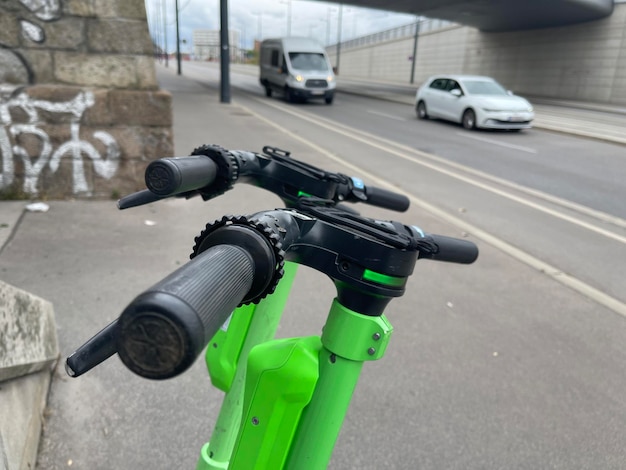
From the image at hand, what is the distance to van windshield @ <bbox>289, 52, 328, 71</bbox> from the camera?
21750 millimetres

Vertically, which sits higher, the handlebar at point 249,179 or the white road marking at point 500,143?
the handlebar at point 249,179

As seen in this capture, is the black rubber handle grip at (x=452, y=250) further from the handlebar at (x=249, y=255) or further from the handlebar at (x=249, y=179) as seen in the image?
the handlebar at (x=249, y=179)

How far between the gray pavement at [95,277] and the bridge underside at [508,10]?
1078 inches

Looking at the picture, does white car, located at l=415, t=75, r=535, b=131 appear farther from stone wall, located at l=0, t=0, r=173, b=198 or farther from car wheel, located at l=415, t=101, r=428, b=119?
stone wall, located at l=0, t=0, r=173, b=198

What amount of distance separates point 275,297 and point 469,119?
49.6ft

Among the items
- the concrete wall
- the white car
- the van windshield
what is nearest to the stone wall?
the white car

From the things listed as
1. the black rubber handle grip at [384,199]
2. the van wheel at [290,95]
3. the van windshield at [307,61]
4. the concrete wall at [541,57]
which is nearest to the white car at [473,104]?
the van wheel at [290,95]

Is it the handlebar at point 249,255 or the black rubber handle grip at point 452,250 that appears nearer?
the handlebar at point 249,255

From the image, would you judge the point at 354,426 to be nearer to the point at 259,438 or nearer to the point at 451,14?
the point at 259,438

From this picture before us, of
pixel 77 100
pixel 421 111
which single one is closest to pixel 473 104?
pixel 421 111

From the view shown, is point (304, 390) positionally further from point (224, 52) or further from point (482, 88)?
point (224, 52)

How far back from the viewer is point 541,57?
34.2 metres

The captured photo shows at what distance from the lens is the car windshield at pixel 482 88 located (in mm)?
15703

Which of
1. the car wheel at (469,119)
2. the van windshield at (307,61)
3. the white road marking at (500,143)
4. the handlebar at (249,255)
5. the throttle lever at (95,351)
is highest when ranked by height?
the van windshield at (307,61)
